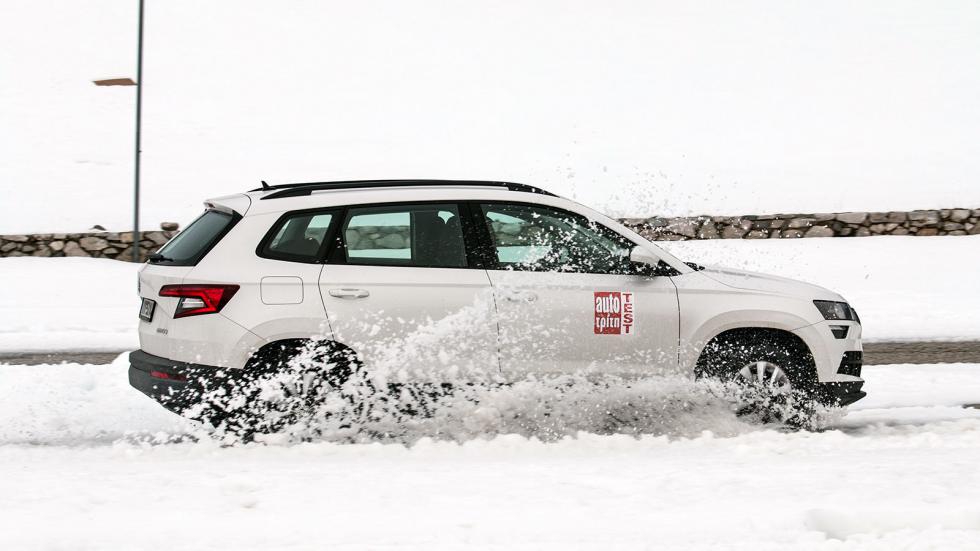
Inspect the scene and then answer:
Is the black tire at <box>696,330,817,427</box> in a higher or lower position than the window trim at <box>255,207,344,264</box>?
lower

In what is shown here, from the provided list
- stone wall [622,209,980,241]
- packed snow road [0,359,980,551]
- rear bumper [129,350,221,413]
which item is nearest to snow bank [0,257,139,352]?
packed snow road [0,359,980,551]

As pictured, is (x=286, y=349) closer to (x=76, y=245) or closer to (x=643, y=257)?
(x=643, y=257)

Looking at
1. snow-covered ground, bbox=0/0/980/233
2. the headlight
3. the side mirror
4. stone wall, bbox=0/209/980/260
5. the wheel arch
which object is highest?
snow-covered ground, bbox=0/0/980/233

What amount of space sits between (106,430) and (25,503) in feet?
6.27

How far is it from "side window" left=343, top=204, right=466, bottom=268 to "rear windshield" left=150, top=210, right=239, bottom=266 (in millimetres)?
752

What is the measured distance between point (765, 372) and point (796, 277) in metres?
A: 9.80

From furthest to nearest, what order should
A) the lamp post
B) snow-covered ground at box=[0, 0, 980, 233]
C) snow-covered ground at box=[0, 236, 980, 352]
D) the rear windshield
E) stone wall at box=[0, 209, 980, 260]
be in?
snow-covered ground at box=[0, 0, 980, 233] → stone wall at box=[0, 209, 980, 260] → the lamp post → snow-covered ground at box=[0, 236, 980, 352] → the rear windshield

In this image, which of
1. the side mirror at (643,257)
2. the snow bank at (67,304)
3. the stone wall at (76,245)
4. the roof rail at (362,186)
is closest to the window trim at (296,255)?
the roof rail at (362,186)

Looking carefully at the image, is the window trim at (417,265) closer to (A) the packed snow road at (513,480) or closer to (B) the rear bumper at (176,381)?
(A) the packed snow road at (513,480)

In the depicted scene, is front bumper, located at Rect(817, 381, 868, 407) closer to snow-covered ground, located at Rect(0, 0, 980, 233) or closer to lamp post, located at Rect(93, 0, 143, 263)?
lamp post, located at Rect(93, 0, 143, 263)

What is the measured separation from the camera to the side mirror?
6039 millimetres

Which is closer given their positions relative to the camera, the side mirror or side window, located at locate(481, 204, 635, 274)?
the side mirror

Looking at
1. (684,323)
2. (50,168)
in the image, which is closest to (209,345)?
(684,323)

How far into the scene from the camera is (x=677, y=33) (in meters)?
30.8
